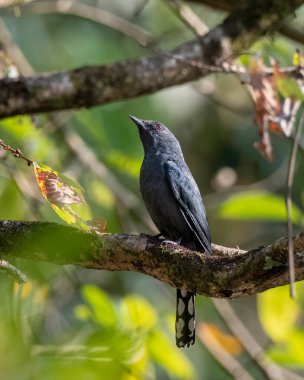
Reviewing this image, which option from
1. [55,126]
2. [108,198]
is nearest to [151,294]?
[108,198]

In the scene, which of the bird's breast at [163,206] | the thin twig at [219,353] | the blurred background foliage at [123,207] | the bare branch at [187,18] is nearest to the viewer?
the blurred background foliage at [123,207]

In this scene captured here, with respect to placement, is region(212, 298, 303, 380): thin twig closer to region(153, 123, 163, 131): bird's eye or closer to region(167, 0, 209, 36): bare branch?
region(153, 123, 163, 131): bird's eye

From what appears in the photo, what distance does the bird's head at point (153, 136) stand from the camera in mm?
5844

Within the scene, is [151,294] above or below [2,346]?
above

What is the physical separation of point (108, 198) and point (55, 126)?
78 centimetres

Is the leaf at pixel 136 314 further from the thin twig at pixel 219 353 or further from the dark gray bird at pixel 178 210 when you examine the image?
the thin twig at pixel 219 353

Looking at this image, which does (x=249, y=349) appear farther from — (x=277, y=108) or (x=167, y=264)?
(x=167, y=264)

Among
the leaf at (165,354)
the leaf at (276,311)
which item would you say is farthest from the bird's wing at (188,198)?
the leaf at (165,354)

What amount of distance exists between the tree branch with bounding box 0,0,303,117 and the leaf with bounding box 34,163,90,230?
1.41m

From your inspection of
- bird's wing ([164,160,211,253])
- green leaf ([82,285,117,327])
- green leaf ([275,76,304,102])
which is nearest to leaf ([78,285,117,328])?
green leaf ([82,285,117,327])

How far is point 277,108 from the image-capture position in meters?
4.53

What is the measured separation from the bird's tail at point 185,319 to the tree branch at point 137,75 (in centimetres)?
129

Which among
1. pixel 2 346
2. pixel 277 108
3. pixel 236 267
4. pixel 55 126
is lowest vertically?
pixel 2 346

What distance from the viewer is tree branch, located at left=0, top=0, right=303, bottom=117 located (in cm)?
474
